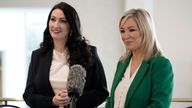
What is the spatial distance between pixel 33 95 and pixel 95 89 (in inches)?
15.4

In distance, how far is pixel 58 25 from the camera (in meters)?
1.92

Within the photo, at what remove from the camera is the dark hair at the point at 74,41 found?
1957mm

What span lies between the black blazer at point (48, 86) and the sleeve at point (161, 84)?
1.43 feet

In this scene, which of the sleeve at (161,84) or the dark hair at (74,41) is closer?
the sleeve at (161,84)

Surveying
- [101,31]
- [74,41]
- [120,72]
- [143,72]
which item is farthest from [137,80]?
[101,31]

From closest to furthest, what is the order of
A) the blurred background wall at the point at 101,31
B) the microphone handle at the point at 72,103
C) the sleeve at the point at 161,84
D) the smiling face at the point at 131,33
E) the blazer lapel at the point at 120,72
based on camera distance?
the microphone handle at the point at 72,103
the sleeve at the point at 161,84
the smiling face at the point at 131,33
the blazer lapel at the point at 120,72
the blurred background wall at the point at 101,31

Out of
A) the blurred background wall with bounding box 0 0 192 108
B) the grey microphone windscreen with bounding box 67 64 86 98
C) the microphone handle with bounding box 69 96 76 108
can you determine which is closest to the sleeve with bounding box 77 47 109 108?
the grey microphone windscreen with bounding box 67 64 86 98

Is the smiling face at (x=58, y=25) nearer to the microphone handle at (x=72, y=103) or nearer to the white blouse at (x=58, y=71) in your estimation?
the white blouse at (x=58, y=71)

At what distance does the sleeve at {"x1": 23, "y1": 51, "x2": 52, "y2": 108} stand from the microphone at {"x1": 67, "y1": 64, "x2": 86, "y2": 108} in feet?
1.21

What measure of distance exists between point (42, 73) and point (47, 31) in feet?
0.96

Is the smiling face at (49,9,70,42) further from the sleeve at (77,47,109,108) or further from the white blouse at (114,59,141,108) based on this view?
the white blouse at (114,59,141,108)

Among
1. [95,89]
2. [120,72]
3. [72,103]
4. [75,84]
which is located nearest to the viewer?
[72,103]

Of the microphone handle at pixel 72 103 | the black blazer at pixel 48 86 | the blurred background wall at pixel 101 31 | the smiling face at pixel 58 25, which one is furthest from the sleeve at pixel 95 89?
the blurred background wall at pixel 101 31

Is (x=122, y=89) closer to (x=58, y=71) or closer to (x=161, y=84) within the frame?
(x=161, y=84)
